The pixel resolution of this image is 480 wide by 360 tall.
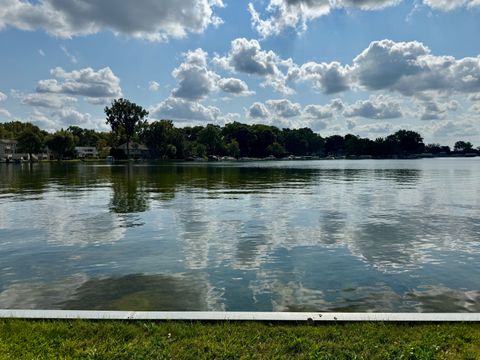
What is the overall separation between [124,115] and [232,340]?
167 meters

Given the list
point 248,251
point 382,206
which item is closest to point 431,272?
point 248,251

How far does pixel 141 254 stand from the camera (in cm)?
1261

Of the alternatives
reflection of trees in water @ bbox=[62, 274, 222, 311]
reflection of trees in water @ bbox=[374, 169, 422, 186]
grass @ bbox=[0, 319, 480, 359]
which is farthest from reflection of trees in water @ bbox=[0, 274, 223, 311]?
reflection of trees in water @ bbox=[374, 169, 422, 186]

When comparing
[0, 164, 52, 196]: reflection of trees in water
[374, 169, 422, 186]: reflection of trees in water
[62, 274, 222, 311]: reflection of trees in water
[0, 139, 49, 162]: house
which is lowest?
[374, 169, 422, 186]: reflection of trees in water

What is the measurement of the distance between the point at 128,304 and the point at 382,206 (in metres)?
18.9

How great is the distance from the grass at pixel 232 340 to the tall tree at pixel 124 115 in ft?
537

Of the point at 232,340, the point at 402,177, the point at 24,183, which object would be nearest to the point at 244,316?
the point at 232,340

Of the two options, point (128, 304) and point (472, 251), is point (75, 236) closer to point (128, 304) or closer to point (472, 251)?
point (128, 304)

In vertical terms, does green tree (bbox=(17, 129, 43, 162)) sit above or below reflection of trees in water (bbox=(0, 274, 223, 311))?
above

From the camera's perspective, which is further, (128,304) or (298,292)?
(298,292)

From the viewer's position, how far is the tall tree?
161m

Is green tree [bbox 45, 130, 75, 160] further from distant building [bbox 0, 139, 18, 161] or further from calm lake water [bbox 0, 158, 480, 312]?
calm lake water [bbox 0, 158, 480, 312]

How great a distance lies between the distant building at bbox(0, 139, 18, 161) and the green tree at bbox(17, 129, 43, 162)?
22246 millimetres

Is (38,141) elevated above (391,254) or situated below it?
above
